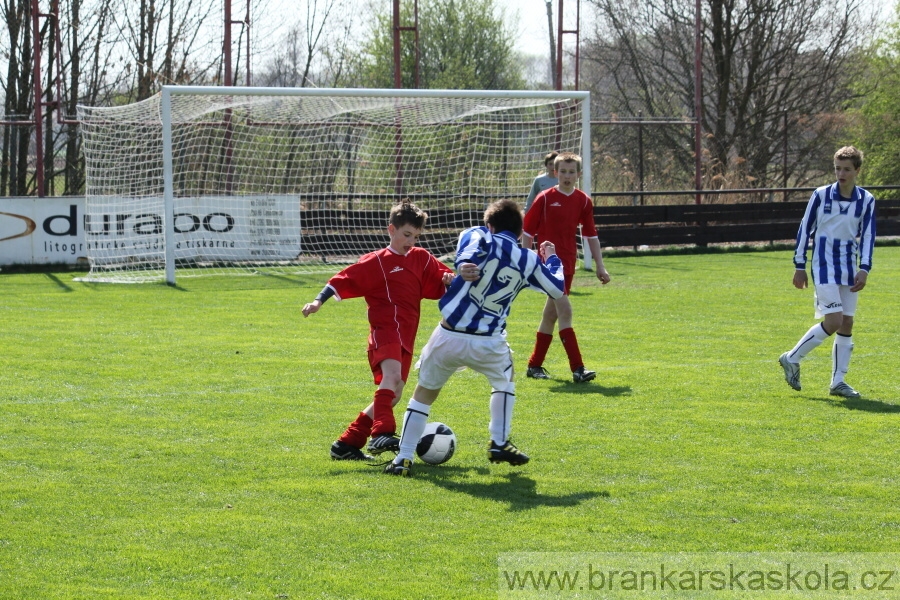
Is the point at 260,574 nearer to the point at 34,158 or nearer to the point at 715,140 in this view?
the point at 34,158

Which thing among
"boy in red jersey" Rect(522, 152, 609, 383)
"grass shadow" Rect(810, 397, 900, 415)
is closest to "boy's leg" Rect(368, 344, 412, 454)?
"boy in red jersey" Rect(522, 152, 609, 383)

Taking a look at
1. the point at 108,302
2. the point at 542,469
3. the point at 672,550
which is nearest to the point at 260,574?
the point at 672,550

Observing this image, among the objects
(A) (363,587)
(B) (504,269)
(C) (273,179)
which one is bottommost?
(A) (363,587)

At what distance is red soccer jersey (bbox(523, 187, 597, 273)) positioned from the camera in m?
9.41

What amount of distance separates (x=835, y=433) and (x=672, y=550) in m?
2.62

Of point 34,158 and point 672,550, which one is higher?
point 34,158

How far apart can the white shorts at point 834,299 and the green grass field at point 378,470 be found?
595 mm

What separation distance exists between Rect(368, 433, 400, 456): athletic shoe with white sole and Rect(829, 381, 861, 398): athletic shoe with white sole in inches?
138

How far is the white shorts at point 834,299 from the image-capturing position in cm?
797

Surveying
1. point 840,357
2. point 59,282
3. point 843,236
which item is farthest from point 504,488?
point 59,282

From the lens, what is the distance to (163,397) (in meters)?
7.82

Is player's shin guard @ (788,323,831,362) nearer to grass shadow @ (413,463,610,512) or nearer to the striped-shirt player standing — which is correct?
the striped-shirt player standing

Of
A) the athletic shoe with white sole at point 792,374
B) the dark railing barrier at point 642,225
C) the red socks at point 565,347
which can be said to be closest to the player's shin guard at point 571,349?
the red socks at point 565,347

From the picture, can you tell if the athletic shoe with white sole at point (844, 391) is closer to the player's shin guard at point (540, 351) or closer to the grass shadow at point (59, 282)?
the player's shin guard at point (540, 351)
